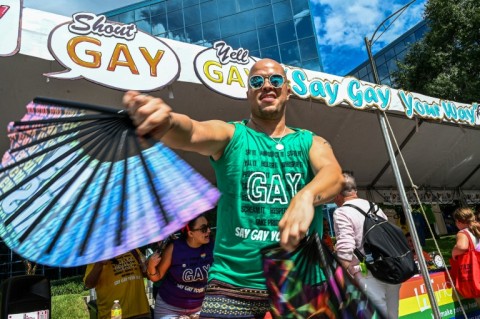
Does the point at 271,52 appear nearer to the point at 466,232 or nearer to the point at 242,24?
the point at 242,24

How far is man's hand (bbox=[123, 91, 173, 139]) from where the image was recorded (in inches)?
41.9

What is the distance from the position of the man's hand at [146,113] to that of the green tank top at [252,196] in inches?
19.4

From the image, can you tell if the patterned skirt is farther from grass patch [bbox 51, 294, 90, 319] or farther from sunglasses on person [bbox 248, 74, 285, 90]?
grass patch [bbox 51, 294, 90, 319]

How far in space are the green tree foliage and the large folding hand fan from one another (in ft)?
49.2

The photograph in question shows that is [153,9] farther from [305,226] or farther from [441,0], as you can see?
[305,226]

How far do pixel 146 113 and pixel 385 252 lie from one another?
2.65 metres

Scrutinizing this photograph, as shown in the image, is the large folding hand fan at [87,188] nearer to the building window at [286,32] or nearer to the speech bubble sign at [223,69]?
the speech bubble sign at [223,69]

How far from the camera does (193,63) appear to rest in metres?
4.41

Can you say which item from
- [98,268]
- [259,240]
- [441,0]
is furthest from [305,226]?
[441,0]

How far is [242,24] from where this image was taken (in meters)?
29.2

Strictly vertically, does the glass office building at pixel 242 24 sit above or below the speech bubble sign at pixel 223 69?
above

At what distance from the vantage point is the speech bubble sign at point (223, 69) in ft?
14.6

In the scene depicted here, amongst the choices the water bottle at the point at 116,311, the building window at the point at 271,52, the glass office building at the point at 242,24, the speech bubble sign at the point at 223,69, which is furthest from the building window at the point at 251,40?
the water bottle at the point at 116,311

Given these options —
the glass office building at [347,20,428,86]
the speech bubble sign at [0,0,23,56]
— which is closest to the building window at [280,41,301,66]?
the glass office building at [347,20,428,86]
